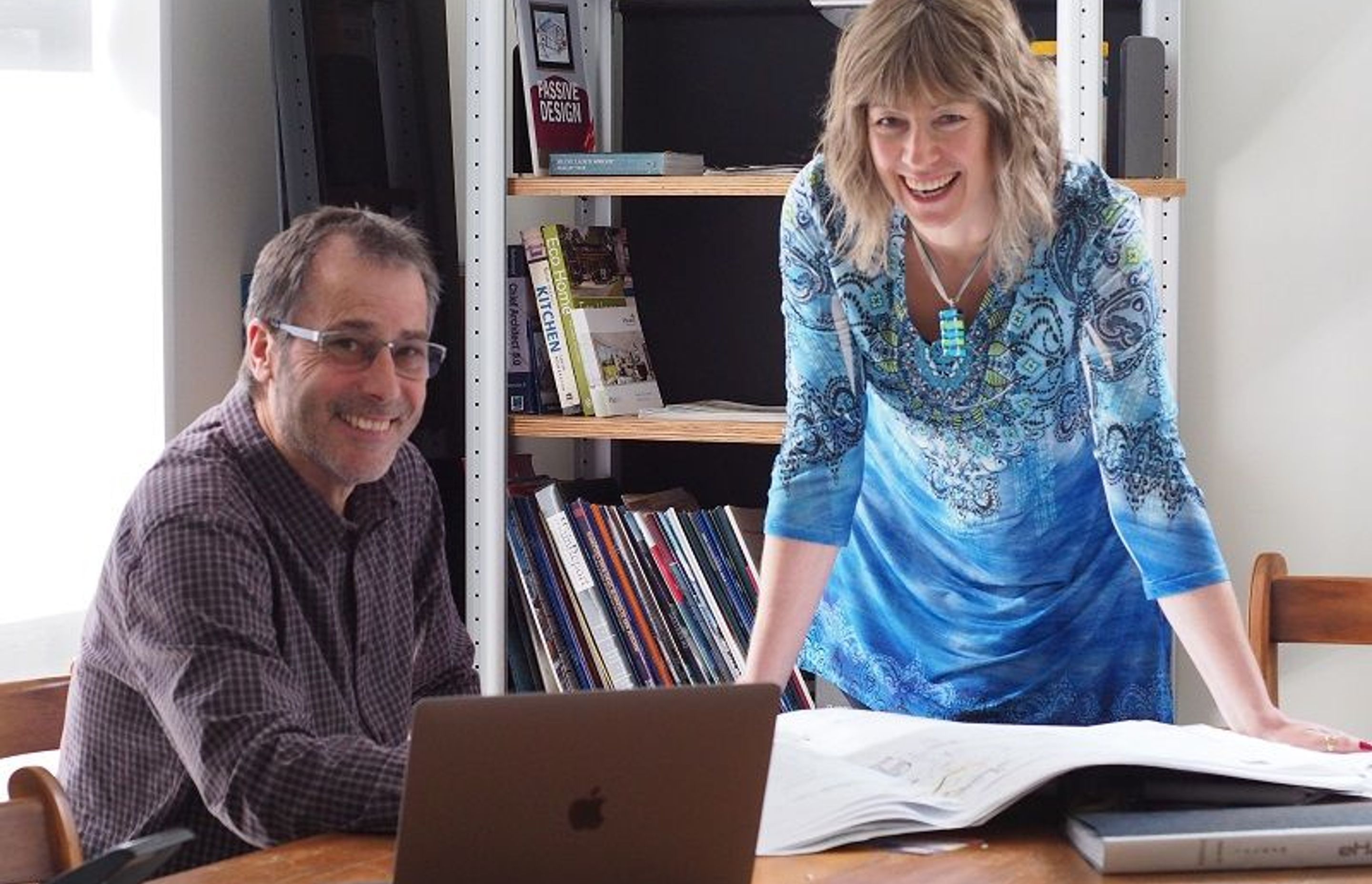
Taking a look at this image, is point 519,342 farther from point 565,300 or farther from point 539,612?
point 539,612

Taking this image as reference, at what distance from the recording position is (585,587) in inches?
108

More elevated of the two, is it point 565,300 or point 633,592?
point 565,300

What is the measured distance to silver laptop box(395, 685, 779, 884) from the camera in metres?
1.02

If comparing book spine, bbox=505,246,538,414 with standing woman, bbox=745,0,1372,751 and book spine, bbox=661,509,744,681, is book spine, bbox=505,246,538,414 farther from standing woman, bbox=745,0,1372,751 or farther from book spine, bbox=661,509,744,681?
standing woman, bbox=745,0,1372,751

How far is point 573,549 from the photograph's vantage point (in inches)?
108

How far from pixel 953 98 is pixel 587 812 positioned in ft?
3.04

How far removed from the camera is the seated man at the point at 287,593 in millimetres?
1331

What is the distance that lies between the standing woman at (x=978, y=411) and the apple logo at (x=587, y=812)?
0.79m

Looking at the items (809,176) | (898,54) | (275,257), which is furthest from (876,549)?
(275,257)

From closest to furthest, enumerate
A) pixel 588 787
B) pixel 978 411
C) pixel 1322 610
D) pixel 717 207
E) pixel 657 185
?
pixel 588 787, pixel 978 411, pixel 1322 610, pixel 657 185, pixel 717 207

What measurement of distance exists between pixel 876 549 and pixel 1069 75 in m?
0.82

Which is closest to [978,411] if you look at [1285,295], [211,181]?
[1285,295]

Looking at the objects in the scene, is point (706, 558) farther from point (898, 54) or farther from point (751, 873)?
point (751, 873)

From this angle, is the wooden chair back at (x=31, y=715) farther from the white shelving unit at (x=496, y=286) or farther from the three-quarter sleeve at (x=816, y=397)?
the white shelving unit at (x=496, y=286)
